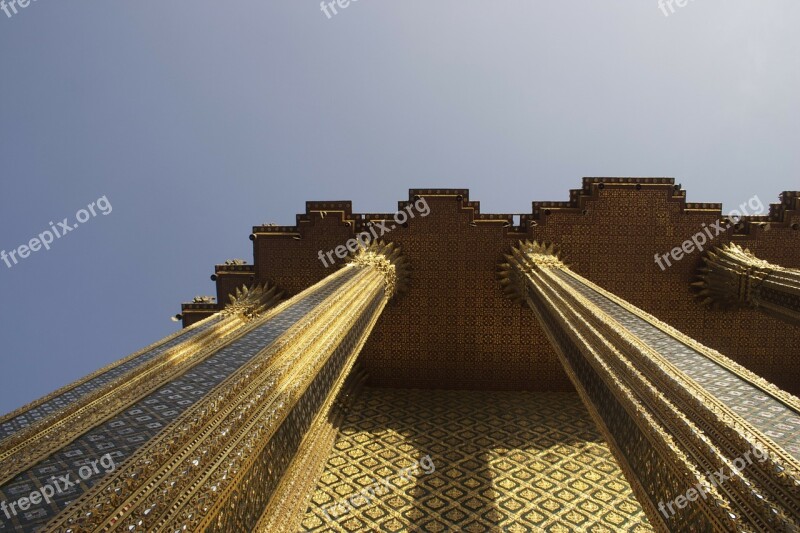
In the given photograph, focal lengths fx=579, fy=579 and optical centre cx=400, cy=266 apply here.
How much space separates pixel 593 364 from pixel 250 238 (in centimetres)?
609

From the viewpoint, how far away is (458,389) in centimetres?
938

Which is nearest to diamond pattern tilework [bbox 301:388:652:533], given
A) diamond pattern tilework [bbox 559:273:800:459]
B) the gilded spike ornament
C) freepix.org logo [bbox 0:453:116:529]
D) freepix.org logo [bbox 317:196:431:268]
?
the gilded spike ornament

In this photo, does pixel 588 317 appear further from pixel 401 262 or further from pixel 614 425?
pixel 401 262

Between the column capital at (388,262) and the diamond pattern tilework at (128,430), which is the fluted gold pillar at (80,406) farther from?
the column capital at (388,262)

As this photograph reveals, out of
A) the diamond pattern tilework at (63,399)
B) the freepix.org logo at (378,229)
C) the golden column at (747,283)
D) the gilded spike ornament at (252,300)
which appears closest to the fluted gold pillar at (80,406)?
the diamond pattern tilework at (63,399)

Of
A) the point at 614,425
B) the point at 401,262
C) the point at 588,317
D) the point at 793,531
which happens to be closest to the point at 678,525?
the point at 793,531

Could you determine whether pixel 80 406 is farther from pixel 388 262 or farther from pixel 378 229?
pixel 378 229

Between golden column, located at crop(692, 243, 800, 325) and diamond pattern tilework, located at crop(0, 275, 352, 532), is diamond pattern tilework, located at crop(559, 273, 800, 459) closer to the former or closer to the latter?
diamond pattern tilework, located at crop(0, 275, 352, 532)

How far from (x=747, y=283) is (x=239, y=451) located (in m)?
7.18

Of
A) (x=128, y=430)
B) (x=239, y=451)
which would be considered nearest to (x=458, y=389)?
(x=239, y=451)

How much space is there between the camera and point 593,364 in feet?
13.7

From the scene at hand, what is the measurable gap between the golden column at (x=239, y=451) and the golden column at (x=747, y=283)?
16.5 feet

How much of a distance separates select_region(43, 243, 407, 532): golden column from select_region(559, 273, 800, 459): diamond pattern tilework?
92.1 inches

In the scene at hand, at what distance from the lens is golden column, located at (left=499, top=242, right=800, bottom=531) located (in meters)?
2.28
